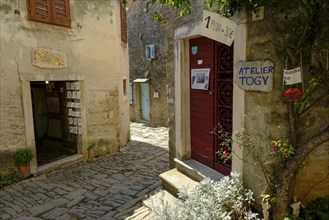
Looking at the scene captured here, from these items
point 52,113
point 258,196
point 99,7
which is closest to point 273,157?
point 258,196

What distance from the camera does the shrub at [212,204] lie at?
8.87 feet

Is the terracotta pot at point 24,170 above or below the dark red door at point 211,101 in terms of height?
below

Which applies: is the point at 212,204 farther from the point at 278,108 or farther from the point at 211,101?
the point at 211,101

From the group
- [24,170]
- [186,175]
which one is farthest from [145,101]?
[186,175]

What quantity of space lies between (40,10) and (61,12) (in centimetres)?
56

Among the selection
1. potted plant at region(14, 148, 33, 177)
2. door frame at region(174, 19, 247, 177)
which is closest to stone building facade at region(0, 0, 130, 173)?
potted plant at region(14, 148, 33, 177)

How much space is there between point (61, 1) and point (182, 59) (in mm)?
4204

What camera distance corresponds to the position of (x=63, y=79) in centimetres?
657

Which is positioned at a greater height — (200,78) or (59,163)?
(200,78)

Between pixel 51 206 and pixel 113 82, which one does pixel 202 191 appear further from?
pixel 113 82

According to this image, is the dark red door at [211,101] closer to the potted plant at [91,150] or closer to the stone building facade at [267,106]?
the stone building facade at [267,106]

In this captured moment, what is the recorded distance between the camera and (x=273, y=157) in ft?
9.15

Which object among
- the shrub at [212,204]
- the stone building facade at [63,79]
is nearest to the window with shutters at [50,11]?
the stone building facade at [63,79]

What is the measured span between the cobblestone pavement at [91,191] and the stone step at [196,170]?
3.03 feet
